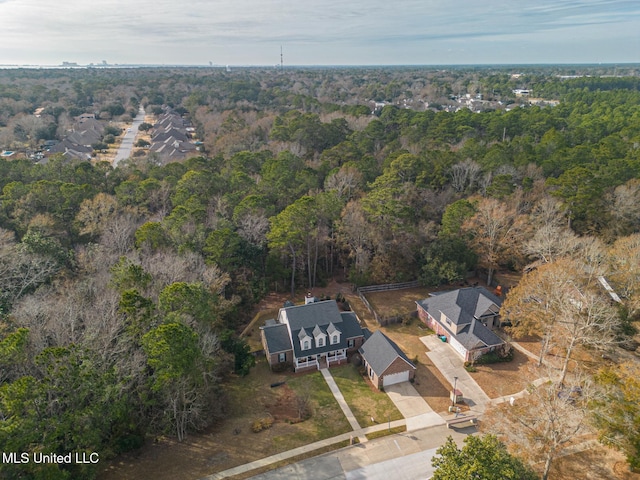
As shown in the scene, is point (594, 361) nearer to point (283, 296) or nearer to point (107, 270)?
point (283, 296)

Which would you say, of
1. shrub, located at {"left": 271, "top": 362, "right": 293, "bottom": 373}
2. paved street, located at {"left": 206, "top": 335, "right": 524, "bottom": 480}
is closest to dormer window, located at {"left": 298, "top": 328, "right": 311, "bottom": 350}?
shrub, located at {"left": 271, "top": 362, "right": 293, "bottom": 373}

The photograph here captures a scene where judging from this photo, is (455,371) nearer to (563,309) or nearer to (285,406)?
(563,309)

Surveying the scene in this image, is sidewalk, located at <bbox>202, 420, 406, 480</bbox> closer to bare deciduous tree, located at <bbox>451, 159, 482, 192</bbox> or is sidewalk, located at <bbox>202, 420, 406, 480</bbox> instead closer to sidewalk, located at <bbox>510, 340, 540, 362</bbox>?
sidewalk, located at <bbox>510, 340, 540, 362</bbox>

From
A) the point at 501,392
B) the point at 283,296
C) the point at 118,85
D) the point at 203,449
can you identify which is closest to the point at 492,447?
the point at 501,392

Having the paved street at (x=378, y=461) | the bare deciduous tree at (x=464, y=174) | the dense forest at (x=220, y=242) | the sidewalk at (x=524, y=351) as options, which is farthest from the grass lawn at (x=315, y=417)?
the bare deciduous tree at (x=464, y=174)

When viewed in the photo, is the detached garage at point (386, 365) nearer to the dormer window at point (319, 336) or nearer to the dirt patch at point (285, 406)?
the dormer window at point (319, 336)
